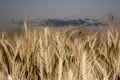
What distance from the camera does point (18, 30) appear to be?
2941 millimetres

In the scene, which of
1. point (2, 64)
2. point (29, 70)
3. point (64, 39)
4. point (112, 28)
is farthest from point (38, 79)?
point (112, 28)

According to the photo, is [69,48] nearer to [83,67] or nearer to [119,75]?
[119,75]

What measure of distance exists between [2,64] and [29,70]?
0.70ft

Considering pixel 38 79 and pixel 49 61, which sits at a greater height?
pixel 49 61

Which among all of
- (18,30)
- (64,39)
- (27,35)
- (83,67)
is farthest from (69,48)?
(83,67)

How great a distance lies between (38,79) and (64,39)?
0.50 m

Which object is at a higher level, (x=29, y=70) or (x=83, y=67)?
(x=83, y=67)

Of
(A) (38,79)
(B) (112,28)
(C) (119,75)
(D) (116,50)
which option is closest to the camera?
A: (C) (119,75)

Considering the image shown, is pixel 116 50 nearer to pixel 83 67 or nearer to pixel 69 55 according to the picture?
pixel 69 55

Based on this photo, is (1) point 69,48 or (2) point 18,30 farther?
(2) point 18,30

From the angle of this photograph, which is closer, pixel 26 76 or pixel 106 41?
pixel 26 76

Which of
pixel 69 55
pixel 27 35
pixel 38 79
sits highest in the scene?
pixel 27 35

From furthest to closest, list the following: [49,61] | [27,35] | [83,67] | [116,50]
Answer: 1. [116,50]
2. [27,35]
3. [49,61]
4. [83,67]

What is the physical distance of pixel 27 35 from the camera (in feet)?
7.14
